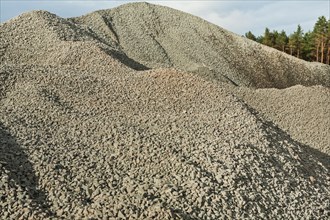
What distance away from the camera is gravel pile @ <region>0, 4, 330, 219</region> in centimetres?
1120

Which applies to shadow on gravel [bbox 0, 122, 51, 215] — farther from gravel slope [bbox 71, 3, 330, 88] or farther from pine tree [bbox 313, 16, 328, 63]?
pine tree [bbox 313, 16, 328, 63]

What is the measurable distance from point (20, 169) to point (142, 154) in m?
3.56

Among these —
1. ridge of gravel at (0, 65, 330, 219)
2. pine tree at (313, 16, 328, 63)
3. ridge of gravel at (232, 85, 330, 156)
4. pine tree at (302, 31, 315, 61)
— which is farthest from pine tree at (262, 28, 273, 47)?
ridge of gravel at (0, 65, 330, 219)

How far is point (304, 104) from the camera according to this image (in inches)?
1067

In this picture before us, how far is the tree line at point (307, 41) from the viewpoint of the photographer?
6869 cm

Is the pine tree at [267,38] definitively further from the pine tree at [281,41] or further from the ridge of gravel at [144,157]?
the ridge of gravel at [144,157]

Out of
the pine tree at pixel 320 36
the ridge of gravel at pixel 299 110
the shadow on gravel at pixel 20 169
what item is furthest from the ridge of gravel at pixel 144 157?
the pine tree at pixel 320 36

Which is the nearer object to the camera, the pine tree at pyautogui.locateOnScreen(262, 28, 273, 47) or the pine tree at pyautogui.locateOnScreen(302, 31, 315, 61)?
the pine tree at pyautogui.locateOnScreen(302, 31, 315, 61)

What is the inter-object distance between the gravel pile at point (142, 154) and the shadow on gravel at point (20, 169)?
0.10 ft

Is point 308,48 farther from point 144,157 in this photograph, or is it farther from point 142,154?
point 144,157

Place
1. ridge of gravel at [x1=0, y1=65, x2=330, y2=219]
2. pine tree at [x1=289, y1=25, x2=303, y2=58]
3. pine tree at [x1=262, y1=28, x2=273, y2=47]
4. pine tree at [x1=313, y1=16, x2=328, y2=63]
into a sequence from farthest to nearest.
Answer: pine tree at [x1=262, y1=28, x2=273, y2=47] < pine tree at [x1=289, y1=25, x2=303, y2=58] < pine tree at [x1=313, y1=16, x2=328, y2=63] < ridge of gravel at [x1=0, y1=65, x2=330, y2=219]

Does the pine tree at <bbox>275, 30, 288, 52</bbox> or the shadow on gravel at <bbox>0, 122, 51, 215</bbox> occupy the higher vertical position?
the pine tree at <bbox>275, 30, 288, 52</bbox>

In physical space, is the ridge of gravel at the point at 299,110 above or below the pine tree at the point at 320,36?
below

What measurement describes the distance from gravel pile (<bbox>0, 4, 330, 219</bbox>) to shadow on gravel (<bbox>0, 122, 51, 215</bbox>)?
0.10 feet
